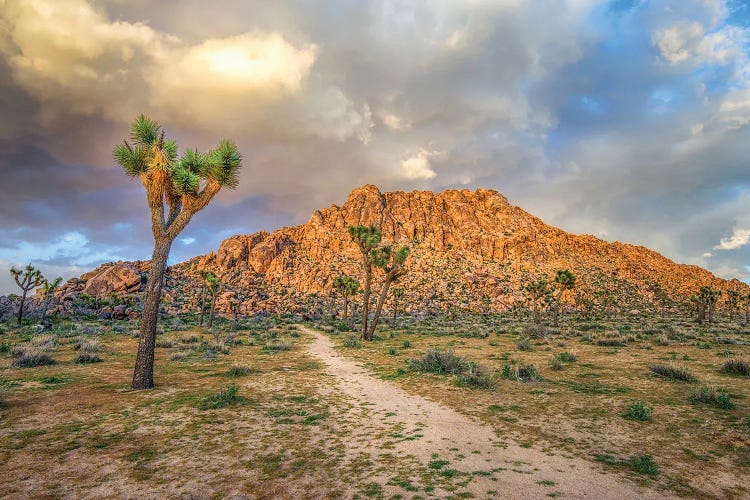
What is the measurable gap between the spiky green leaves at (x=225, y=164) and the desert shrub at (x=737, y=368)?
67.6 feet

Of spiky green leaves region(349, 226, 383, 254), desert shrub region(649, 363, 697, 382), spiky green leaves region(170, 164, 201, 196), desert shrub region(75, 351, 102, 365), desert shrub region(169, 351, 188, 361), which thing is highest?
spiky green leaves region(349, 226, 383, 254)

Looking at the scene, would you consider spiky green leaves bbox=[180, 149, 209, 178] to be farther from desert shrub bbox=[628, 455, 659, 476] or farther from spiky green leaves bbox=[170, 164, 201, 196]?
desert shrub bbox=[628, 455, 659, 476]

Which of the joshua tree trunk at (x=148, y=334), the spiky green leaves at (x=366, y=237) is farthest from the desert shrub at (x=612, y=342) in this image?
the joshua tree trunk at (x=148, y=334)

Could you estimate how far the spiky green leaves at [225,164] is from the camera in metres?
12.3

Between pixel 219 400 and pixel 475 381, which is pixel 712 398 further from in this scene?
pixel 219 400

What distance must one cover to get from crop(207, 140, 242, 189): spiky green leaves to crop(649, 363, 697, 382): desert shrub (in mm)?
17912

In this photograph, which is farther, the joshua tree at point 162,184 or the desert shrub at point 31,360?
the desert shrub at point 31,360

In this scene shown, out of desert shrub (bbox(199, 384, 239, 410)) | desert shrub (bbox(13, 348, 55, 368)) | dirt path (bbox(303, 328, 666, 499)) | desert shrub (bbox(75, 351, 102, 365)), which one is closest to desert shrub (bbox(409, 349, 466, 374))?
dirt path (bbox(303, 328, 666, 499))

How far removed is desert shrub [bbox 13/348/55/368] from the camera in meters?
14.1

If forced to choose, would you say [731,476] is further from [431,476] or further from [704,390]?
[704,390]

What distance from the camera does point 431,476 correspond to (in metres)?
5.71

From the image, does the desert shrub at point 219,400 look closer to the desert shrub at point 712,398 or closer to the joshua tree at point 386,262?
the desert shrub at point 712,398

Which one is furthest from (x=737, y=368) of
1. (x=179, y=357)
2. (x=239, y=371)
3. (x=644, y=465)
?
(x=179, y=357)

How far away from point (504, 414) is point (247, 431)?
A: 6623mm
